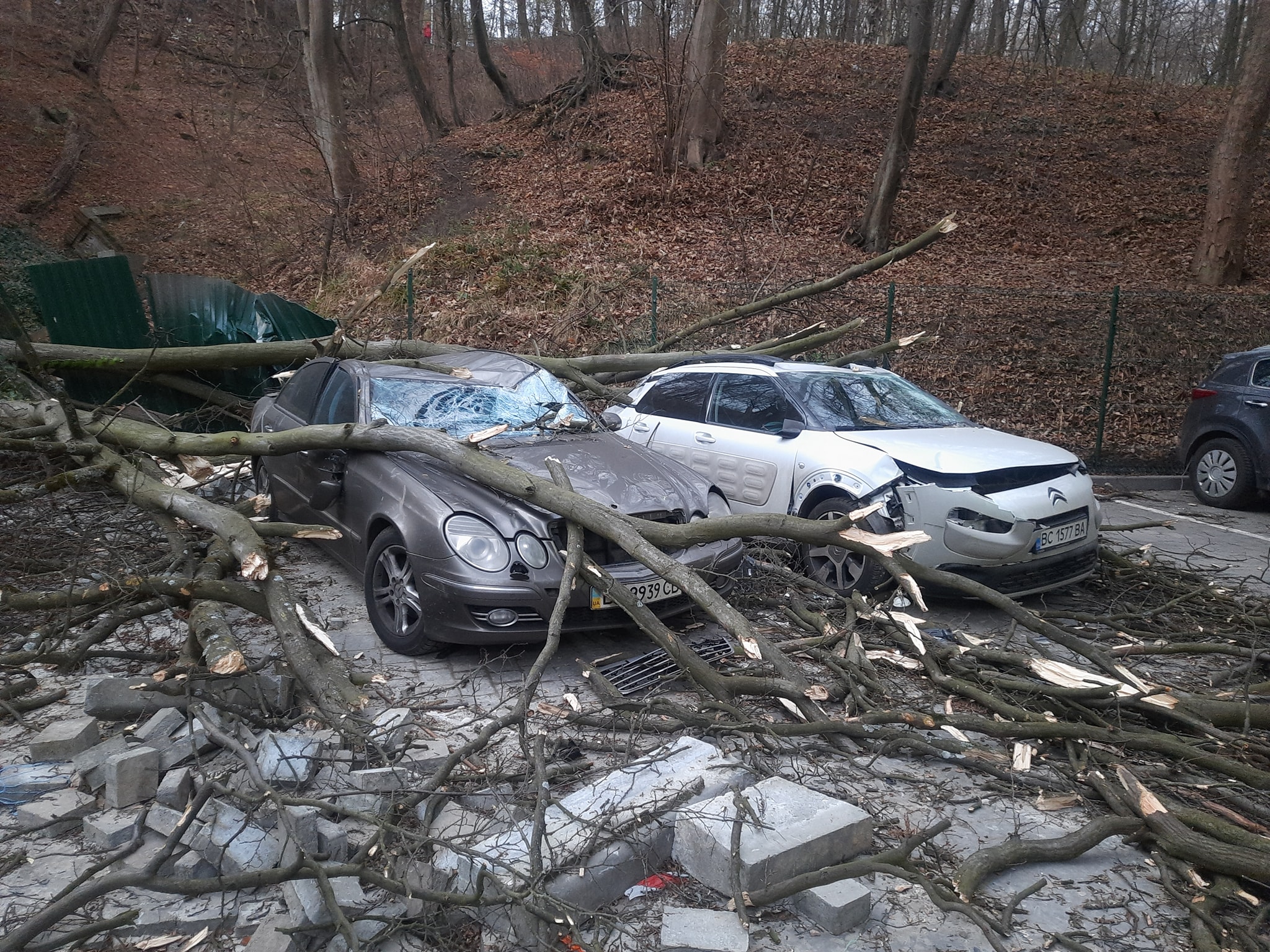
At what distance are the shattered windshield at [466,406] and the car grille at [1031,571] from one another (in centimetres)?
281

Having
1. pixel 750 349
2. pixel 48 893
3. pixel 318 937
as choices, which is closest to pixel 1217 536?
pixel 750 349

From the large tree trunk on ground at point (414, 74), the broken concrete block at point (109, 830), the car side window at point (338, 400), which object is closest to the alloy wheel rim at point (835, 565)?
the car side window at point (338, 400)

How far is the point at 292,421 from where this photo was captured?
699cm

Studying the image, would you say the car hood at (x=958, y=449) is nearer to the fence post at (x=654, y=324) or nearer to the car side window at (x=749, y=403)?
the car side window at (x=749, y=403)

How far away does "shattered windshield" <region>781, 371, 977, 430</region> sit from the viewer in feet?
22.4

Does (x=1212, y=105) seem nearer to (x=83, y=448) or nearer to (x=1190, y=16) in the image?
(x=1190, y=16)

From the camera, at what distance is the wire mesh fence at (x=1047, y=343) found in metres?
11.8

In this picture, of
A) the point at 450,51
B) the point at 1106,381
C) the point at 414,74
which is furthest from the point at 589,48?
the point at 1106,381

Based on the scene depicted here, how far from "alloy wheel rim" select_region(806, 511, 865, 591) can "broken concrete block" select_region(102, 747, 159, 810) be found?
13.2ft

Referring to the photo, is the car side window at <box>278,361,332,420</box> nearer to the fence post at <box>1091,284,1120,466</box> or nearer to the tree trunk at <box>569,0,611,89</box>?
the fence post at <box>1091,284,1120,466</box>

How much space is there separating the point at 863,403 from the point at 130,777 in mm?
5363

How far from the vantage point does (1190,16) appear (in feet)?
106

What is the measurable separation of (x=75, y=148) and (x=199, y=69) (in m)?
8.65

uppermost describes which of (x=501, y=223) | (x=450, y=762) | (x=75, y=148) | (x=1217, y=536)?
(x=75, y=148)
